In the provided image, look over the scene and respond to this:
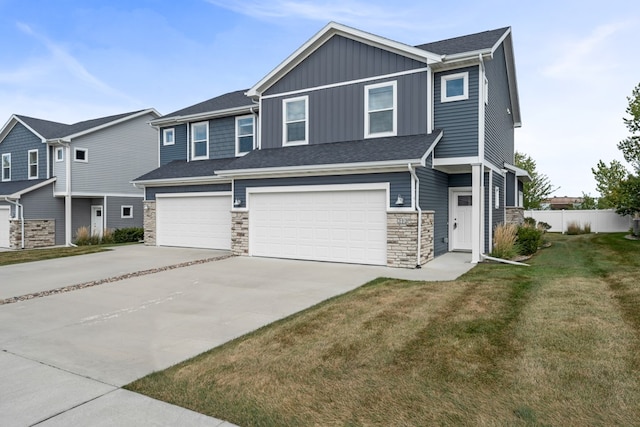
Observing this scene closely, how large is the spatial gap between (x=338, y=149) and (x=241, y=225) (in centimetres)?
425

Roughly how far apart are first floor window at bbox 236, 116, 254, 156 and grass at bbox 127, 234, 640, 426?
1103cm

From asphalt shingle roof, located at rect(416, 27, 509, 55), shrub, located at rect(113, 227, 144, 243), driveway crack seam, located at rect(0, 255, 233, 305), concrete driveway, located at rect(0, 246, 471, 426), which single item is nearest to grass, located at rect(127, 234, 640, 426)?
concrete driveway, located at rect(0, 246, 471, 426)

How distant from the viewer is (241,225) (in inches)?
545

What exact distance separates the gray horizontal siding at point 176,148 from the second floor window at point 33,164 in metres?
8.40

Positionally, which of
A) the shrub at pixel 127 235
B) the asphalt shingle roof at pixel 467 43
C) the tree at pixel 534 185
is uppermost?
the asphalt shingle roof at pixel 467 43

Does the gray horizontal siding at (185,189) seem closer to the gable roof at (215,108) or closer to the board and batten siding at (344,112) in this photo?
the board and batten siding at (344,112)

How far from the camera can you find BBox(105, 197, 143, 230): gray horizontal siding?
2272 centimetres

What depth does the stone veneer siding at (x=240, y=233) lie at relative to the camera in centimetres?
1373

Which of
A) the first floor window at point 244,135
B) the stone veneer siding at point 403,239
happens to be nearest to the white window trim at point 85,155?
the first floor window at point 244,135

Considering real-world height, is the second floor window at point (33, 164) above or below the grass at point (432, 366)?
above

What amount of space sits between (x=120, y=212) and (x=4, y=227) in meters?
5.47

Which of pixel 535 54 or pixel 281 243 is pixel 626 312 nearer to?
pixel 281 243

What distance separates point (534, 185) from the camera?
3316 cm

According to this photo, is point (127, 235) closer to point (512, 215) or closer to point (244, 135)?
point (244, 135)
